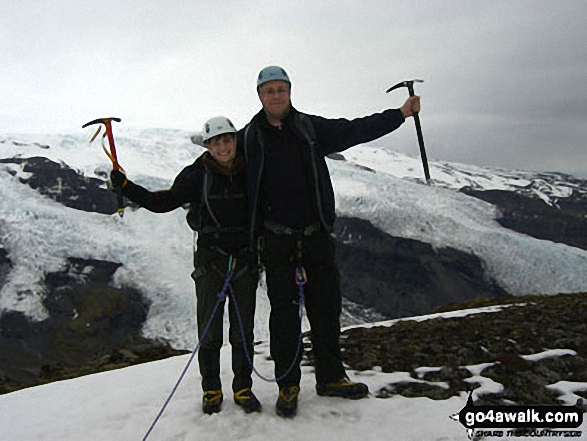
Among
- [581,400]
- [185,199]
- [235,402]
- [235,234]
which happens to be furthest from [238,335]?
[581,400]

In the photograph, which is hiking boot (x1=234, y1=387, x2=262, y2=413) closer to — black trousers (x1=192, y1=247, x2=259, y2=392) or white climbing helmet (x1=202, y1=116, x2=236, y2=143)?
black trousers (x1=192, y1=247, x2=259, y2=392)

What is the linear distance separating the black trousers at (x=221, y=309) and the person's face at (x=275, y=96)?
1.36 meters

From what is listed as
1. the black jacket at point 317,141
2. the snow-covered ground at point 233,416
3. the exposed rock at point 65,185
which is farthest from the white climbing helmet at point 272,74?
the exposed rock at point 65,185

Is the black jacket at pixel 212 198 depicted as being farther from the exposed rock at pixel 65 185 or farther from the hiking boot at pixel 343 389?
the exposed rock at pixel 65 185

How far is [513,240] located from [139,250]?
3667 cm

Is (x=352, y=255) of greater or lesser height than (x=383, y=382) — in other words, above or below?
below

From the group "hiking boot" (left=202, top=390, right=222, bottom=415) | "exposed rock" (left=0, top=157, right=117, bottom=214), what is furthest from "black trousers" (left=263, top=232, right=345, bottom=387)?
"exposed rock" (left=0, top=157, right=117, bottom=214)

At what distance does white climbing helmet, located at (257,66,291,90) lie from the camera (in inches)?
174

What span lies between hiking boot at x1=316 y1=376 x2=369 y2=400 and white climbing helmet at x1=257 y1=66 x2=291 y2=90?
2894 mm

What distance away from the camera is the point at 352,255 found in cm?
7006

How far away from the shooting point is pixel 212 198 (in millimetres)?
4590

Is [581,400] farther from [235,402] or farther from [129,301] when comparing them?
[129,301]

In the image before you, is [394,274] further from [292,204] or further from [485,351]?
[292,204]

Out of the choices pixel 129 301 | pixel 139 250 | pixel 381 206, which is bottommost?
pixel 129 301
